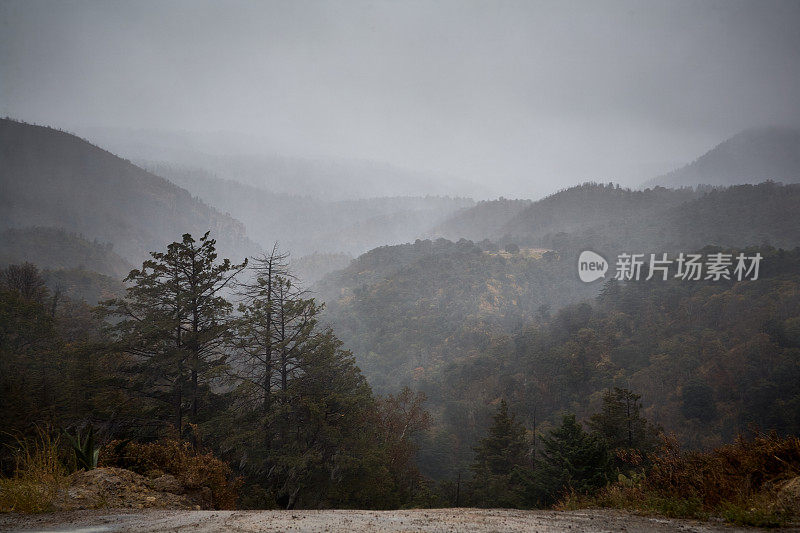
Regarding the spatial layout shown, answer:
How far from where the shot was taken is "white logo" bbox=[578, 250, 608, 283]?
10038cm

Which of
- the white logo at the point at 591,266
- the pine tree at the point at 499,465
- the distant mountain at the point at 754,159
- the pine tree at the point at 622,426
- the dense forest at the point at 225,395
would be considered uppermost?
the distant mountain at the point at 754,159

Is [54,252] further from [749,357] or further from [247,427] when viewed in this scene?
[749,357]

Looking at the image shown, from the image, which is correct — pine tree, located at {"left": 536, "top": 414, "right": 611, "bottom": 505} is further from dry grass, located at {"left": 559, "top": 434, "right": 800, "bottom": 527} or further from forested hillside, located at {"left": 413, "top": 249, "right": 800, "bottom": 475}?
forested hillside, located at {"left": 413, "top": 249, "right": 800, "bottom": 475}

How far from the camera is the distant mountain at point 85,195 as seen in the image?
129m

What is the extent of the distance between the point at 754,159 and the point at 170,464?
798 ft

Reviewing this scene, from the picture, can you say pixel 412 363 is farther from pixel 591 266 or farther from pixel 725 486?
pixel 725 486

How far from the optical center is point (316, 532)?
3.81 meters

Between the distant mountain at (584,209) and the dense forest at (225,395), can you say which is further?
the distant mountain at (584,209)

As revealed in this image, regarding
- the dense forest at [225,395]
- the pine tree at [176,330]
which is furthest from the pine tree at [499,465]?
the pine tree at [176,330]

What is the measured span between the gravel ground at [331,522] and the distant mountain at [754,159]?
686 ft

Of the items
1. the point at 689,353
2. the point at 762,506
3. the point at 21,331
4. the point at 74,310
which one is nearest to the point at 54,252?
the point at 74,310

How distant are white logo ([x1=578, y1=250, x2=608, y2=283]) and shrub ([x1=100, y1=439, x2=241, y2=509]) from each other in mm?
107629

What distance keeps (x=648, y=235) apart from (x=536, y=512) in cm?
12741

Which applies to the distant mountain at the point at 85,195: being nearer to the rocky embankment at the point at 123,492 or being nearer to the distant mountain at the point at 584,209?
the distant mountain at the point at 584,209
